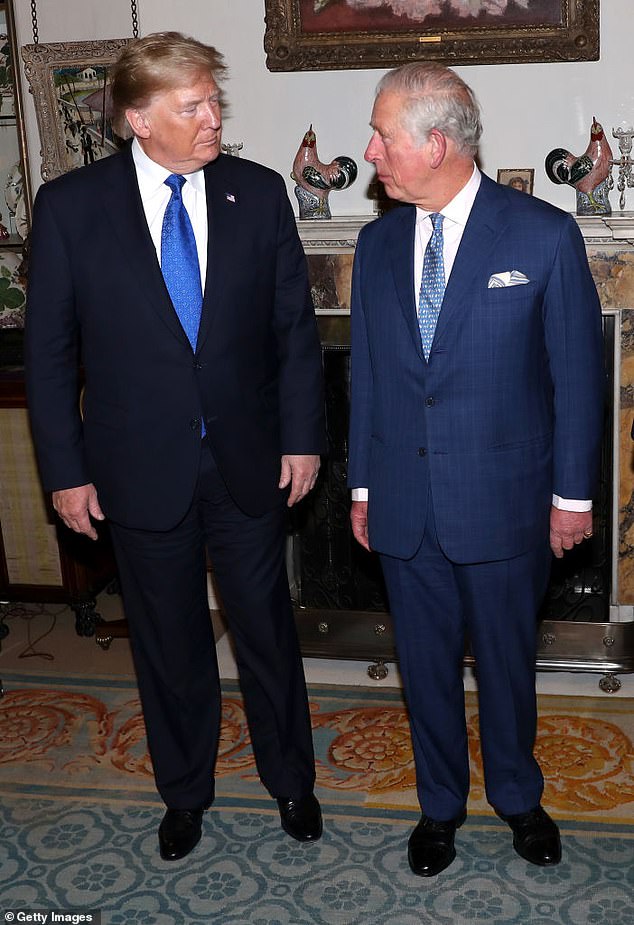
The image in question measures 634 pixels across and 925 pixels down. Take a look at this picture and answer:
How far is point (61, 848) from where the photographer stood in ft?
9.24

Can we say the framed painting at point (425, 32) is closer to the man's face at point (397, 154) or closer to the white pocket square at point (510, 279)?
the man's face at point (397, 154)

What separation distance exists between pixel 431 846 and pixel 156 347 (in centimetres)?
133

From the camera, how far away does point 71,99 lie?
13.0ft

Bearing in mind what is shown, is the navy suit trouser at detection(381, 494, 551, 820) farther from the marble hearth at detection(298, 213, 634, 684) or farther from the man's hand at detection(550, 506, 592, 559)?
the marble hearth at detection(298, 213, 634, 684)

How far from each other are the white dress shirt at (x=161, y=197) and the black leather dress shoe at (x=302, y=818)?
4.27ft

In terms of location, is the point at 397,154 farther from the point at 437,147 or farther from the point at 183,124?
the point at 183,124

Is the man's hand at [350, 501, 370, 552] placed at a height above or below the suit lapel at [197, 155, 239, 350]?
below

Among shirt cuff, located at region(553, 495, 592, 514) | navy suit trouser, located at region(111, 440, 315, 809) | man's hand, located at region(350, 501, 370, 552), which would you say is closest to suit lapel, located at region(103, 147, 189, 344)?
navy suit trouser, located at region(111, 440, 315, 809)

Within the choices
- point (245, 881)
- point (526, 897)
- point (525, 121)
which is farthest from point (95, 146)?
point (526, 897)

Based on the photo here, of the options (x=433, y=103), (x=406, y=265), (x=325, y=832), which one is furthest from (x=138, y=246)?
(x=325, y=832)

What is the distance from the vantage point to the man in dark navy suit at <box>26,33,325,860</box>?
2.42 meters

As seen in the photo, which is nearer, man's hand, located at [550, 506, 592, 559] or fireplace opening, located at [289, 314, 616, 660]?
man's hand, located at [550, 506, 592, 559]

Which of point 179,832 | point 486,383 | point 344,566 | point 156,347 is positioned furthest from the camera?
point 344,566

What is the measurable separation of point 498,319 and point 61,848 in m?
1.70
